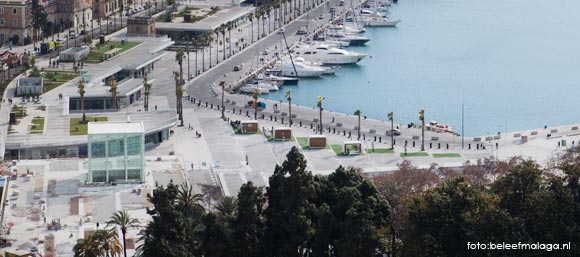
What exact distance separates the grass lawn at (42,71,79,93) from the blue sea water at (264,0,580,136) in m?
17.5

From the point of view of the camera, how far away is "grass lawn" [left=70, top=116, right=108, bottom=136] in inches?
3718

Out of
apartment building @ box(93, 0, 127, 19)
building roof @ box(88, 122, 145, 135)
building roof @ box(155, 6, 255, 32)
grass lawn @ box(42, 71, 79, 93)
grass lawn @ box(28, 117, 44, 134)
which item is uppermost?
apartment building @ box(93, 0, 127, 19)

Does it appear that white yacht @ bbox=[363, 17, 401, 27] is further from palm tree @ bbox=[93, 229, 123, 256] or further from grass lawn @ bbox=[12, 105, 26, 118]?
palm tree @ bbox=[93, 229, 123, 256]

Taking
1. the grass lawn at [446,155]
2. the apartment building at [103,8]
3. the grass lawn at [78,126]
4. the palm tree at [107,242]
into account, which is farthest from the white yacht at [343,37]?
the palm tree at [107,242]

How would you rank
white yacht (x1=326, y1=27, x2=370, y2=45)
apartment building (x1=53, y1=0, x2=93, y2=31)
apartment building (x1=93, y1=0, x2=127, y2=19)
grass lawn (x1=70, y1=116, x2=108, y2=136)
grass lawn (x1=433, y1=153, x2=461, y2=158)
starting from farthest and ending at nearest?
white yacht (x1=326, y1=27, x2=370, y2=45)
apartment building (x1=93, y1=0, x2=127, y2=19)
apartment building (x1=53, y1=0, x2=93, y2=31)
grass lawn (x1=433, y1=153, x2=461, y2=158)
grass lawn (x1=70, y1=116, x2=108, y2=136)

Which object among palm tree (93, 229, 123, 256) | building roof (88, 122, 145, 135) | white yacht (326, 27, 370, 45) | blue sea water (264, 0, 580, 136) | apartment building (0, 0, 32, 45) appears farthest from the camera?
white yacht (326, 27, 370, 45)

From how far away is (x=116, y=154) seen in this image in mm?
85688

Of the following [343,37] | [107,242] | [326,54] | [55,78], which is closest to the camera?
[107,242]

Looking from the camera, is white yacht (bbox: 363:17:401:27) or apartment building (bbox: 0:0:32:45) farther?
white yacht (bbox: 363:17:401:27)

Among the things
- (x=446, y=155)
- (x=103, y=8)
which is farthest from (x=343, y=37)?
(x=446, y=155)

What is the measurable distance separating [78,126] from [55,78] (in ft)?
45.3

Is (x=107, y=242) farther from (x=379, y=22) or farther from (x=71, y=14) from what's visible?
(x=379, y=22)

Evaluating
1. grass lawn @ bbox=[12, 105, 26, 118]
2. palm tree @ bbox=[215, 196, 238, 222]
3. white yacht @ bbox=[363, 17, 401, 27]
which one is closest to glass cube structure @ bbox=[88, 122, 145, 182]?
grass lawn @ bbox=[12, 105, 26, 118]

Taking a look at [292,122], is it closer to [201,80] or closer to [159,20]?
[201,80]
